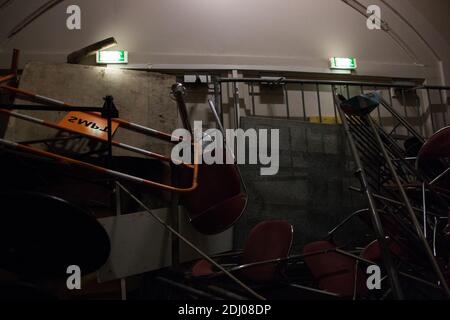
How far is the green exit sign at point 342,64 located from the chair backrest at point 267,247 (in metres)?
1.91

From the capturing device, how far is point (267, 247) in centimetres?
147

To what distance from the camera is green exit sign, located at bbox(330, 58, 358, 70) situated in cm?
282

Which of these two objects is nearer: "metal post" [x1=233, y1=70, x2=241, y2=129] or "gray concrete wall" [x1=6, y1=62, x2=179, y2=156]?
"gray concrete wall" [x1=6, y1=62, x2=179, y2=156]

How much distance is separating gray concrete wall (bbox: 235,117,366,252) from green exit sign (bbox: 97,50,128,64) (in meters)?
1.17

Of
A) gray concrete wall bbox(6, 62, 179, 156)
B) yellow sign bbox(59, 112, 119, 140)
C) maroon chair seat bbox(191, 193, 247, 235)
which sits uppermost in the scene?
gray concrete wall bbox(6, 62, 179, 156)

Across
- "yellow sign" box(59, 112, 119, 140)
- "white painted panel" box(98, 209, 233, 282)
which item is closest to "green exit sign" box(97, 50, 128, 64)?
"yellow sign" box(59, 112, 119, 140)

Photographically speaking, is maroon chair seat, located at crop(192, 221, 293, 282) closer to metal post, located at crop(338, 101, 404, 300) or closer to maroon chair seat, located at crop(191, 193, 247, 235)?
maroon chair seat, located at crop(191, 193, 247, 235)

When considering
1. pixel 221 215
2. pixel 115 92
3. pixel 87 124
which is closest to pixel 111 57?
pixel 115 92

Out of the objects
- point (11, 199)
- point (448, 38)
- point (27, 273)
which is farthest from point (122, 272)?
point (448, 38)

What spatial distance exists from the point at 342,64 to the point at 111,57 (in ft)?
6.74

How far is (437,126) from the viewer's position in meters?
2.99

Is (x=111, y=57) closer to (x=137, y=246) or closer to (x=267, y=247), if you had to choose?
(x=137, y=246)

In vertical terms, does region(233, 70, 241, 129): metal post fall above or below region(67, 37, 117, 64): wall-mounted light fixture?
below

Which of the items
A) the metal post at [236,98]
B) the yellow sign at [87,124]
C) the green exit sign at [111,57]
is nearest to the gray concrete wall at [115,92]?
the yellow sign at [87,124]
